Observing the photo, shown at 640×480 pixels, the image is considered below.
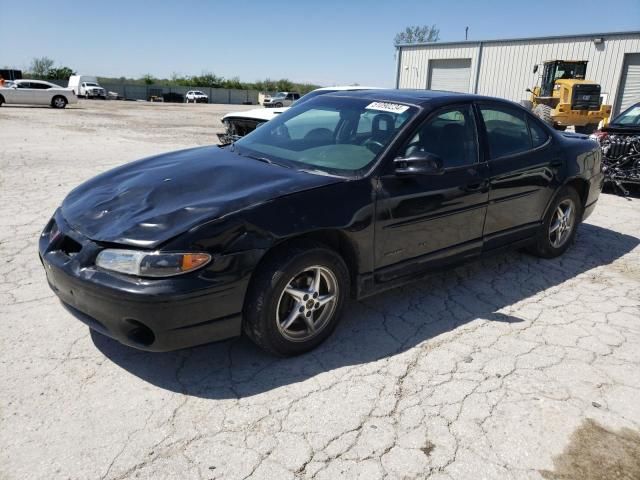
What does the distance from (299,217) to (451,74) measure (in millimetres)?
29297

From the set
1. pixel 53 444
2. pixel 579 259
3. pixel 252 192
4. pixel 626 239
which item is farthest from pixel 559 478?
pixel 626 239

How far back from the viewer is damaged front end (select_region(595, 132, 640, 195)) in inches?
299

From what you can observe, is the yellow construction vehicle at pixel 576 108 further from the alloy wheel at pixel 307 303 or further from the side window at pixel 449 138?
the alloy wheel at pixel 307 303

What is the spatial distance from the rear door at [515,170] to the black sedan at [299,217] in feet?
0.05

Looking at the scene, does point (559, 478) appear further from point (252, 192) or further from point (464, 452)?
point (252, 192)

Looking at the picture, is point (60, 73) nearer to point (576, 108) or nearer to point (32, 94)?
point (32, 94)

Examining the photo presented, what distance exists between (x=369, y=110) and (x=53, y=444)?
2872 mm

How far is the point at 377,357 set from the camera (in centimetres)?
315

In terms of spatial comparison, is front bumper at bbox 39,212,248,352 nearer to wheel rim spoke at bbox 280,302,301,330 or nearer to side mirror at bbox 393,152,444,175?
wheel rim spoke at bbox 280,302,301,330

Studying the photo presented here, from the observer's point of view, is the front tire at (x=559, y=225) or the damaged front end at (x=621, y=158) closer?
the front tire at (x=559, y=225)

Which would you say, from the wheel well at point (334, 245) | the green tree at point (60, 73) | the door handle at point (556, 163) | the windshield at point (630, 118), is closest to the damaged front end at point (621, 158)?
the windshield at point (630, 118)

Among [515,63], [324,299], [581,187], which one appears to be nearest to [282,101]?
[515,63]

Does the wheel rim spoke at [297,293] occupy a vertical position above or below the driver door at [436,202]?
below

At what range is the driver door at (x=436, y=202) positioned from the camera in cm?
328
